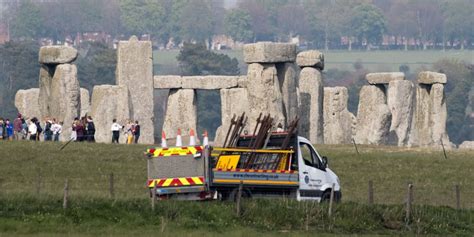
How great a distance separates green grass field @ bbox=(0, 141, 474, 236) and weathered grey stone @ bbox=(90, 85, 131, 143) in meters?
11.2

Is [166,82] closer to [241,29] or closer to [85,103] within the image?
[85,103]

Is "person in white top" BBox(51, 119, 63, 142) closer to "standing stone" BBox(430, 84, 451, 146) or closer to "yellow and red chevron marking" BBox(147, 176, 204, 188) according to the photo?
"standing stone" BBox(430, 84, 451, 146)

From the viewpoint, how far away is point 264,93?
5662cm

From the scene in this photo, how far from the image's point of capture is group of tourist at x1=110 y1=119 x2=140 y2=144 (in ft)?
187

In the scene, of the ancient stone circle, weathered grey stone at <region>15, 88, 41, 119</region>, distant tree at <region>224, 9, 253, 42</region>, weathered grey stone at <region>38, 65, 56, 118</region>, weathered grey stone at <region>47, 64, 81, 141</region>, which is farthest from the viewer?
distant tree at <region>224, 9, 253, 42</region>

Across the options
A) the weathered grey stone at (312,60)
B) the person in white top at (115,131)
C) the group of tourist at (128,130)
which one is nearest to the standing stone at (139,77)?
the group of tourist at (128,130)

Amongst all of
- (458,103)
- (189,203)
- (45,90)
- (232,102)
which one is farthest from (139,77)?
(458,103)

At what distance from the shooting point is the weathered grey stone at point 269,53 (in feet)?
186

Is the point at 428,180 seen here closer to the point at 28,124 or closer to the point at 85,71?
the point at 28,124

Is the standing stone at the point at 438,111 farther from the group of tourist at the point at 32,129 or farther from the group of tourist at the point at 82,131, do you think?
the group of tourist at the point at 82,131

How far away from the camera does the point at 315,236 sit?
3578 centimetres

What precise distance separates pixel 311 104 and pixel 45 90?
29.8 feet

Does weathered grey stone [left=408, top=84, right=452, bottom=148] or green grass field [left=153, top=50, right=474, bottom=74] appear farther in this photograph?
green grass field [left=153, top=50, right=474, bottom=74]

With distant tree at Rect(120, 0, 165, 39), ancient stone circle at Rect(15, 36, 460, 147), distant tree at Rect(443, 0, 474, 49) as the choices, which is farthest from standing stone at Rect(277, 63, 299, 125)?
distant tree at Rect(443, 0, 474, 49)
